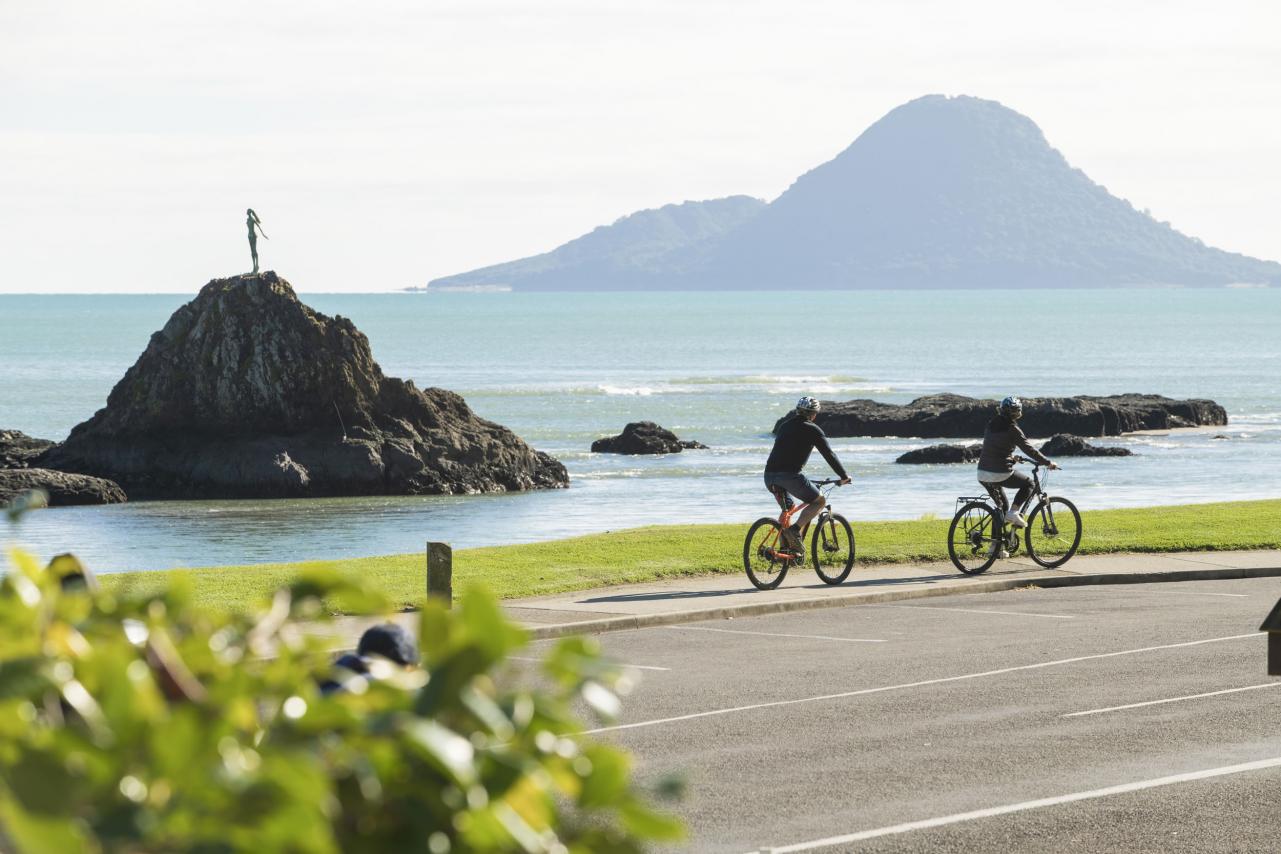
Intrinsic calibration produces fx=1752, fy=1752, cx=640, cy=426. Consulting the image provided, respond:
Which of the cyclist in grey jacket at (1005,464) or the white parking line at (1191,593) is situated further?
the cyclist in grey jacket at (1005,464)

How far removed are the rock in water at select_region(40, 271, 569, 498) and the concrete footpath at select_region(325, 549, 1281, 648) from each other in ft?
90.9

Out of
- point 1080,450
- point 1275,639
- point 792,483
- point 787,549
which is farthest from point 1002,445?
point 1080,450

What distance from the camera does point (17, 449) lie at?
54.5 meters

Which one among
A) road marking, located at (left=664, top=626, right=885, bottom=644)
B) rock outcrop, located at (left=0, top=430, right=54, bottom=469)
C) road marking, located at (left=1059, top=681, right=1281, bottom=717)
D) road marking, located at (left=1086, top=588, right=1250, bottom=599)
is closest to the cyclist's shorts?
road marking, located at (left=664, top=626, right=885, bottom=644)

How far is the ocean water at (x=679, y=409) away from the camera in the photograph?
39406 millimetres

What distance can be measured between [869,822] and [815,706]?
3.52 metres

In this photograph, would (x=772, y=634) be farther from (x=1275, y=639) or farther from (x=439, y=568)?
(x=1275, y=639)

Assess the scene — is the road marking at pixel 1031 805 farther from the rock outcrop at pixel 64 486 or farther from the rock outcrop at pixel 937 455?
the rock outcrop at pixel 937 455

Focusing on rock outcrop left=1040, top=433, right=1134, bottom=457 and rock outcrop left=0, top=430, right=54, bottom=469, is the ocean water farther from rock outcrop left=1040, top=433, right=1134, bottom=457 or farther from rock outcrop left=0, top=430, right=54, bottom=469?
rock outcrop left=0, top=430, right=54, bottom=469

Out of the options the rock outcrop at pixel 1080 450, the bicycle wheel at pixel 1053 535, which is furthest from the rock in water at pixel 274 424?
the bicycle wheel at pixel 1053 535

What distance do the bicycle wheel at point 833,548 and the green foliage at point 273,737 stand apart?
1780cm

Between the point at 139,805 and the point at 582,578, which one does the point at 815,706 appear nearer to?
the point at 582,578

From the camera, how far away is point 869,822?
901 centimetres

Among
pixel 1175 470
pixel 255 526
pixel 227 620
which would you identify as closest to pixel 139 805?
pixel 227 620
